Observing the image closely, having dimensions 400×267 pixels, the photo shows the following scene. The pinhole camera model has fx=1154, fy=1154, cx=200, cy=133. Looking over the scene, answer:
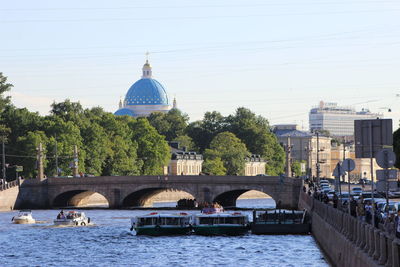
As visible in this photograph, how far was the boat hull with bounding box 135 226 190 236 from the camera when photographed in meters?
88.9

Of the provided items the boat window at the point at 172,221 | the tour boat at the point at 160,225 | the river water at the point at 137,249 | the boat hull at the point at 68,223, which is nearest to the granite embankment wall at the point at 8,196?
the boat hull at the point at 68,223

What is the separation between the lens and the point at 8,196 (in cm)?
13612

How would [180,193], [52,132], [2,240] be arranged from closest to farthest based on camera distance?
[2,240] < [52,132] < [180,193]

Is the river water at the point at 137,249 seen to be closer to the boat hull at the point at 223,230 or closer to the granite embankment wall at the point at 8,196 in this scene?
the boat hull at the point at 223,230

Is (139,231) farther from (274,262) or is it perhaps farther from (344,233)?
(344,233)

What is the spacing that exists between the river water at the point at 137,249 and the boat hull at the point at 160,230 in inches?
30.2

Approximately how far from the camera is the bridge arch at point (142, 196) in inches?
5613

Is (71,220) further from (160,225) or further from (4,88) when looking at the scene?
(4,88)

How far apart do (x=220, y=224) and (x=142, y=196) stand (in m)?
61.7

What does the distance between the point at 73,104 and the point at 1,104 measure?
69.5 feet

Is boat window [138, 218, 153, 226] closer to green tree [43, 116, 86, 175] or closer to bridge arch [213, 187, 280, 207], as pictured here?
bridge arch [213, 187, 280, 207]

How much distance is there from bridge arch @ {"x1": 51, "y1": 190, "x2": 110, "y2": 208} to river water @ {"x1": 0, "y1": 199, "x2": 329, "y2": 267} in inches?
1762

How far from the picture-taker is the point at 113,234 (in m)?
90.7

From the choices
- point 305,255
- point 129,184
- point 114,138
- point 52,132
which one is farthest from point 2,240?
point 114,138
